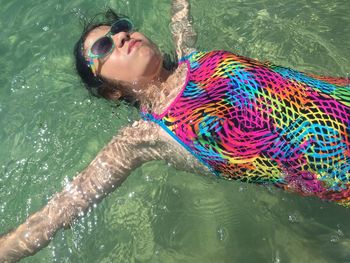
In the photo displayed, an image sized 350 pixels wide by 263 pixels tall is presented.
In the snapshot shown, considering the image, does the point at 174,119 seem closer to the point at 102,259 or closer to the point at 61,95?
the point at 102,259

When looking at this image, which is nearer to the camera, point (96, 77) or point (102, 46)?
point (102, 46)

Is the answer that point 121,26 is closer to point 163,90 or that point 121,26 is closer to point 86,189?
point 163,90

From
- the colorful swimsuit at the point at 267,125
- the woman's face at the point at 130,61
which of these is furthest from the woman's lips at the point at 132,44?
the colorful swimsuit at the point at 267,125

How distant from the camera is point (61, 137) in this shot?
4613 mm

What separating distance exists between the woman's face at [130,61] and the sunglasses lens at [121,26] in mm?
48

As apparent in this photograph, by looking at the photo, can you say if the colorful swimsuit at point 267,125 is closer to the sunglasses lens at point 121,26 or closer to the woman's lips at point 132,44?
the woman's lips at point 132,44

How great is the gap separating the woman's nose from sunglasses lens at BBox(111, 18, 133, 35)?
0.05 meters

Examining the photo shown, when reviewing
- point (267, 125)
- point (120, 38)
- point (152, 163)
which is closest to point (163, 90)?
point (120, 38)

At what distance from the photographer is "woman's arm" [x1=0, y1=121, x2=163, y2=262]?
3199 millimetres

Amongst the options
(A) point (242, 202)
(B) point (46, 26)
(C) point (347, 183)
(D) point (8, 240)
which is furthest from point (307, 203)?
(B) point (46, 26)

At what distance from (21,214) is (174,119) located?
201 centimetres

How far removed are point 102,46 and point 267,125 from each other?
4.38ft

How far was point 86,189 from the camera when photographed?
10.9ft

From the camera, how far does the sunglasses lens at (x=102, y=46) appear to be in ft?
10.6
